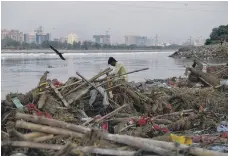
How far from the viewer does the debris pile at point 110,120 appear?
6.07 metres

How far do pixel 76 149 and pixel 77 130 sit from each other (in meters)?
0.41

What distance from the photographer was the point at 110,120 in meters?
8.55

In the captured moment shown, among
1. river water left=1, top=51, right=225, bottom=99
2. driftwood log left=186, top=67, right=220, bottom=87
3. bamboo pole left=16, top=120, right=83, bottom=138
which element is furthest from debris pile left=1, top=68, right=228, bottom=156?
river water left=1, top=51, right=225, bottom=99

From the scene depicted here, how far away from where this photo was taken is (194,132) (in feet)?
28.2

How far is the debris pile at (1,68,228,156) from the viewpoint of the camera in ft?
19.9

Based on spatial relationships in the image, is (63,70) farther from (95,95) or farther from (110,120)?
(110,120)

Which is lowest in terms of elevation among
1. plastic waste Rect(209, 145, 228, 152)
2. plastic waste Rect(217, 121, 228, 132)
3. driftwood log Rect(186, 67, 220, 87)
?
plastic waste Rect(217, 121, 228, 132)

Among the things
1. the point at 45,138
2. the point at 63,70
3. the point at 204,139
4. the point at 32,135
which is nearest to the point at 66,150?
the point at 45,138

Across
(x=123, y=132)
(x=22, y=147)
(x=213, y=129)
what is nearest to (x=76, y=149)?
(x=22, y=147)

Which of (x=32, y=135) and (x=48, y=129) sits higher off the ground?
(x=48, y=129)

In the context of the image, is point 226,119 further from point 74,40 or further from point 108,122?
point 74,40

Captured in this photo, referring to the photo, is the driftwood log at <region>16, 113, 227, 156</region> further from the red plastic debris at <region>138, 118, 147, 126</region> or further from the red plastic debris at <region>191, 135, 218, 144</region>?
the red plastic debris at <region>138, 118, 147, 126</region>

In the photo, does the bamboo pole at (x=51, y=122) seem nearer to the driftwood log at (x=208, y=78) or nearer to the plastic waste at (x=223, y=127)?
the plastic waste at (x=223, y=127)

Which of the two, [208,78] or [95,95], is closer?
[95,95]
